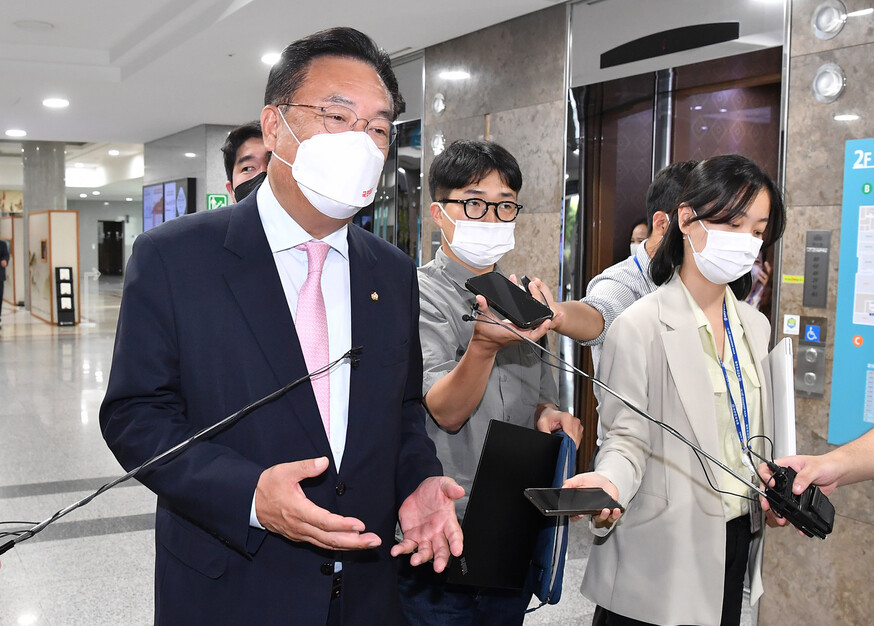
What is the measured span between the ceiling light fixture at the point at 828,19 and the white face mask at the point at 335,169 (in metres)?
2.57

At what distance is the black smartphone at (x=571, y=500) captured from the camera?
4.52 feet

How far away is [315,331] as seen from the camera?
147 cm

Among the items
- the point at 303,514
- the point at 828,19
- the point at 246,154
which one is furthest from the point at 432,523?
the point at 828,19

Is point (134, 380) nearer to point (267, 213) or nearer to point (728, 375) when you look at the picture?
point (267, 213)

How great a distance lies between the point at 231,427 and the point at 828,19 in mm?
3125

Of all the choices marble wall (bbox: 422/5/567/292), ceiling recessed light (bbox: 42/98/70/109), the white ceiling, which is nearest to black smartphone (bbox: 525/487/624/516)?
marble wall (bbox: 422/5/567/292)

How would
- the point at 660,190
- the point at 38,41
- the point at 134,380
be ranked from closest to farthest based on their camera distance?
the point at 134,380 → the point at 660,190 → the point at 38,41

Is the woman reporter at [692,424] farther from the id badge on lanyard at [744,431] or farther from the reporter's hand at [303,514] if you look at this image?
the reporter's hand at [303,514]

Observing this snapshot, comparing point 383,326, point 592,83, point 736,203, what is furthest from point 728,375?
point 592,83

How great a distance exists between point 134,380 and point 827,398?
9.86 ft

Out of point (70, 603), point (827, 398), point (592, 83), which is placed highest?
point (592, 83)

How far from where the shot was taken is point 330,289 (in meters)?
1.55

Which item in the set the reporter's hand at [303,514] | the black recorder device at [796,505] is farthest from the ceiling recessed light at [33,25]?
the black recorder device at [796,505]

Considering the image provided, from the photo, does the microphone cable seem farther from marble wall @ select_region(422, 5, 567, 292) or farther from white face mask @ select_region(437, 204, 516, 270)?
marble wall @ select_region(422, 5, 567, 292)
